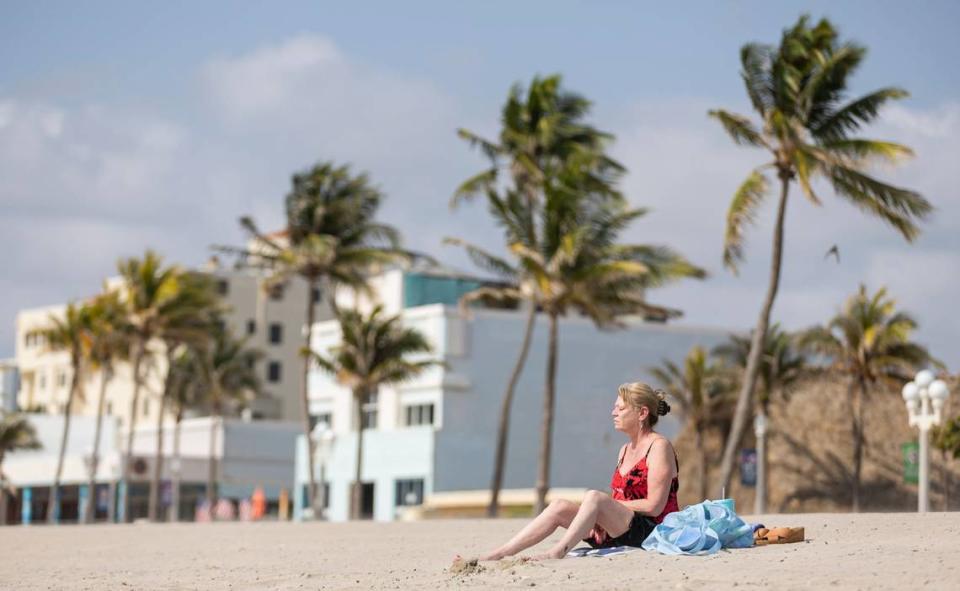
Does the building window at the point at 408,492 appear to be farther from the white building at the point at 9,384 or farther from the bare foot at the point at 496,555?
the white building at the point at 9,384

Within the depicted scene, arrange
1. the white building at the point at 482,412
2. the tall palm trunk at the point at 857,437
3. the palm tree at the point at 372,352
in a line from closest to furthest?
the tall palm trunk at the point at 857,437 < the palm tree at the point at 372,352 < the white building at the point at 482,412

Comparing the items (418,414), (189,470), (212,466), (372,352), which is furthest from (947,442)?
(189,470)

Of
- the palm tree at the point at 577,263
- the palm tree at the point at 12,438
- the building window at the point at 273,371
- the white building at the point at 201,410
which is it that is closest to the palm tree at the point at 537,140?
the palm tree at the point at 577,263

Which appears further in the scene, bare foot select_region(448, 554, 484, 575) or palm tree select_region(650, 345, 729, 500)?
palm tree select_region(650, 345, 729, 500)

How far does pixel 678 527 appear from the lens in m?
11.3

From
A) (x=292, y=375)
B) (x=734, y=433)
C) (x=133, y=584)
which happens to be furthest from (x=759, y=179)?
(x=292, y=375)

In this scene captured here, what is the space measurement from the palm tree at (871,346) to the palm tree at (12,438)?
136 feet

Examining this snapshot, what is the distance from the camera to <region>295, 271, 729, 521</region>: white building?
182 feet

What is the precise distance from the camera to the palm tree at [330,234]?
48219 mm

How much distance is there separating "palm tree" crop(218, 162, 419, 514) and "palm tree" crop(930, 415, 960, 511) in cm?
1669

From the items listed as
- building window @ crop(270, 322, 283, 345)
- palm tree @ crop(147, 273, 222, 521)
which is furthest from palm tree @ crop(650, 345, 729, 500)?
building window @ crop(270, 322, 283, 345)

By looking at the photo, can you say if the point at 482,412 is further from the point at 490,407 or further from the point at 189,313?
the point at 189,313

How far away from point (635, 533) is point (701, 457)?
37.4 metres

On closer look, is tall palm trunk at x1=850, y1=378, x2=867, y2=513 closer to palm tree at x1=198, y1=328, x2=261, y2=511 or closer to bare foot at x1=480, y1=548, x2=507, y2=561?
bare foot at x1=480, y1=548, x2=507, y2=561
